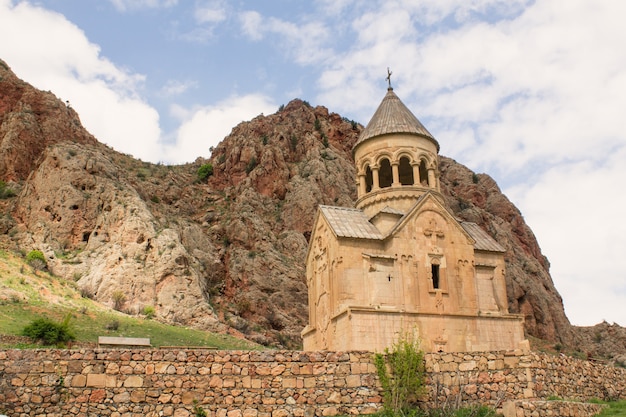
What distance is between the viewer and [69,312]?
23625 mm

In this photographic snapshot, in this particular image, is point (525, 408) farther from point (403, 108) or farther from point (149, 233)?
point (149, 233)

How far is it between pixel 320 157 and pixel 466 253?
94.6 feet

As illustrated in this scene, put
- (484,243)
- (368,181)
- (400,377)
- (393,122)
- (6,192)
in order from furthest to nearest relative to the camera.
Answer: (6,192)
(368,181)
(393,122)
(484,243)
(400,377)

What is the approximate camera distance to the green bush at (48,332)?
18688 millimetres

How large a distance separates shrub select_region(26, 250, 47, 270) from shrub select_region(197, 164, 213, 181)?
18323mm

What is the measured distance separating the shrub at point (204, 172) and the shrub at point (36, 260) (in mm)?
18323

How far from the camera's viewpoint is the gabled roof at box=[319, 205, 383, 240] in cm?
1827

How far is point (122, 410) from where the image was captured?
9789 mm

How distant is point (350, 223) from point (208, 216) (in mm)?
25141

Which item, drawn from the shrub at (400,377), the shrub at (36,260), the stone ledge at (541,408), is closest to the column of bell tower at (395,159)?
the shrub at (400,377)

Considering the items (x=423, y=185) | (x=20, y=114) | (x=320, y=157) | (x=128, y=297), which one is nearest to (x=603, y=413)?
(x=423, y=185)

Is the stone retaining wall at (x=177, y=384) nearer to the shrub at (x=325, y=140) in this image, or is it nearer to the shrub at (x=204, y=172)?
the shrub at (x=204, y=172)

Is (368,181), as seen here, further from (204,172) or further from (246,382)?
(204,172)

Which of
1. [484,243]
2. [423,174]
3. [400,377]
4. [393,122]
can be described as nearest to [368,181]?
[423,174]
